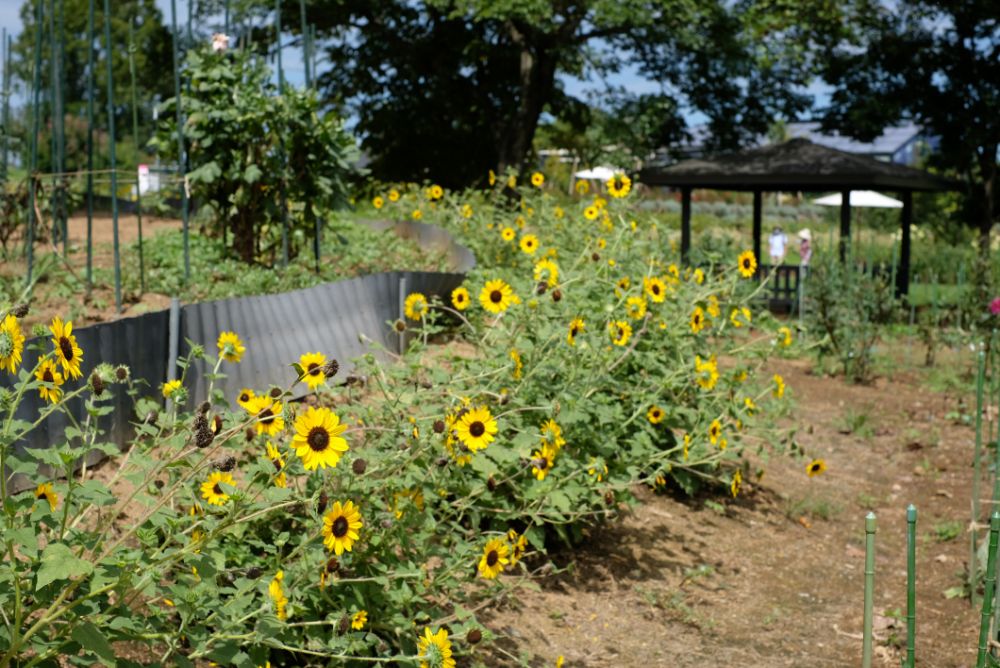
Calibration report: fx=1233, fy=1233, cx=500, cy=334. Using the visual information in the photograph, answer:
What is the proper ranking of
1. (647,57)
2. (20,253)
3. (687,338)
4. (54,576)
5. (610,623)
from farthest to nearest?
(647,57)
(20,253)
(687,338)
(610,623)
(54,576)

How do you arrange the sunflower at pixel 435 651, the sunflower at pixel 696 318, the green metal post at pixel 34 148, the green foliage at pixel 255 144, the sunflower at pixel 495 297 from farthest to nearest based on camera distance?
the green foliage at pixel 255 144 < the green metal post at pixel 34 148 < the sunflower at pixel 696 318 < the sunflower at pixel 495 297 < the sunflower at pixel 435 651

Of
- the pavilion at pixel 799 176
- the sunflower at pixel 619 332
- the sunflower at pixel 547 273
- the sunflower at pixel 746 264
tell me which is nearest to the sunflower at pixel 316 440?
the sunflower at pixel 547 273

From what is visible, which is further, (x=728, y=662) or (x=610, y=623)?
(x=610, y=623)

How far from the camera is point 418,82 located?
88.6 ft

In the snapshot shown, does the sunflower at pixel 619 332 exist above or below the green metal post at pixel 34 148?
below

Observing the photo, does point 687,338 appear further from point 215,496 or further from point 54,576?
point 54,576

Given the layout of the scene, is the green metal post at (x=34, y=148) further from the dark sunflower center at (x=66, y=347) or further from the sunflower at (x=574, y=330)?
the dark sunflower center at (x=66, y=347)

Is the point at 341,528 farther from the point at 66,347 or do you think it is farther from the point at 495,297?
the point at 495,297

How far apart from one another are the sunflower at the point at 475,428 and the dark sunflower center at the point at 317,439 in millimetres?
806

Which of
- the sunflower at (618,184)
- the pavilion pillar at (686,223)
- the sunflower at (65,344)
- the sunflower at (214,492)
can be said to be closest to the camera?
the sunflower at (65,344)

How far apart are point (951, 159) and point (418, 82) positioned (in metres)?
11.5

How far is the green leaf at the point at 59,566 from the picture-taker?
2219 mm

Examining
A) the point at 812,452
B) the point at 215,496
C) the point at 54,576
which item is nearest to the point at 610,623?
the point at 215,496

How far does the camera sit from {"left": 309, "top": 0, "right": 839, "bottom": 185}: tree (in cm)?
2359
